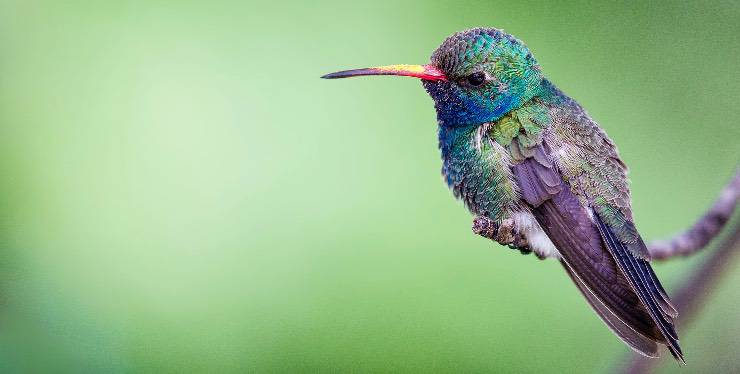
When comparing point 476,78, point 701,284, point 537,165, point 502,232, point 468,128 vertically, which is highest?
point 476,78

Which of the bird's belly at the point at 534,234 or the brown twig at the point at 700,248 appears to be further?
the bird's belly at the point at 534,234

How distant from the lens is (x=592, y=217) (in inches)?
116

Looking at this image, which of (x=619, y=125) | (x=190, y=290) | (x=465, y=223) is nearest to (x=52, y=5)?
(x=190, y=290)

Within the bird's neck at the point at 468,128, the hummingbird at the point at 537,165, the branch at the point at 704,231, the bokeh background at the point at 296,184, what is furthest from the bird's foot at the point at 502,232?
the bokeh background at the point at 296,184

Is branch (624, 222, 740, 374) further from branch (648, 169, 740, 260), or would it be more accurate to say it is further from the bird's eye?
the bird's eye

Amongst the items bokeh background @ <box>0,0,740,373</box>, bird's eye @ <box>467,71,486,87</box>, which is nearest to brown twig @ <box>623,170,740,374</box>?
bird's eye @ <box>467,71,486,87</box>

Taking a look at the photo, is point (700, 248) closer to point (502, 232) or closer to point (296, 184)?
point (502, 232)

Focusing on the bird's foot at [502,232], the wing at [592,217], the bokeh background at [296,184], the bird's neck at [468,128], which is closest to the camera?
the bird's foot at [502,232]

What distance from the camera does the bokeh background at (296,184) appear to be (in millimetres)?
4086

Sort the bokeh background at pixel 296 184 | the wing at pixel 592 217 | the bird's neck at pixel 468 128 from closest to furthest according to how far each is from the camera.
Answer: the wing at pixel 592 217 → the bird's neck at pixel 468 128 → the bokeh background at pixel 296 184

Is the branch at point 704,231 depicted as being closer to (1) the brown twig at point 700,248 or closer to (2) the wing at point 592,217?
(1) the brown twig at point 700,248

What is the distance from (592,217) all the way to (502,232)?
0.39 meters

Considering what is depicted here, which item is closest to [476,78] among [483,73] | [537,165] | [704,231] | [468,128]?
[483,73]

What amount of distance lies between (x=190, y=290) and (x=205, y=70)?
127cm
